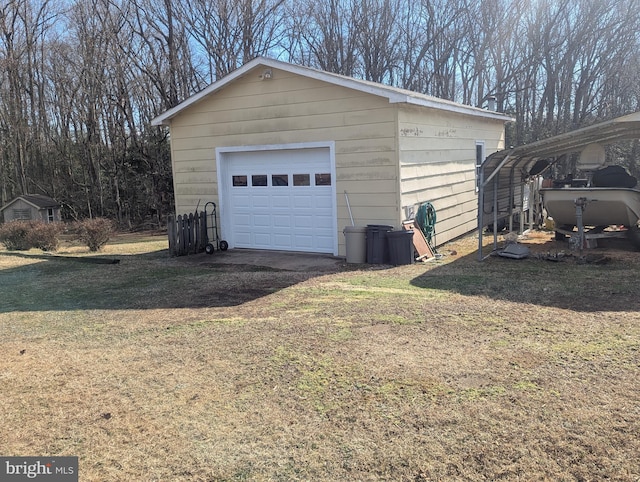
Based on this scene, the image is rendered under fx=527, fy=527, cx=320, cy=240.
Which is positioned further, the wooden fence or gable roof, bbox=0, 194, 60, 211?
gable roof, bbox=0, 194, 60, 211

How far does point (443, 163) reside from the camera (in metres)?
11.4

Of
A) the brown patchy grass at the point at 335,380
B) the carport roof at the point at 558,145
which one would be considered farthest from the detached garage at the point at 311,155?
the brown patchy grass at the point at 335,380

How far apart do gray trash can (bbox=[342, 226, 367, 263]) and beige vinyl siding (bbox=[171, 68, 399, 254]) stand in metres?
0.36

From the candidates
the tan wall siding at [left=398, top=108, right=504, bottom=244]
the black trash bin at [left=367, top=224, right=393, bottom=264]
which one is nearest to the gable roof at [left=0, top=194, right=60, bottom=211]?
the black trash bin at [left=367, top=224, right=393, bottom=264]

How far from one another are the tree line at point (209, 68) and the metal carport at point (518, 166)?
39.8 ft

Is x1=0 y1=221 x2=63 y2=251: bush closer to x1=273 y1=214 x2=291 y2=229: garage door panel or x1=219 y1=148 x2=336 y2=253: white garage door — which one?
x1=219 y1=148 x2=336 y2=253: white garage door

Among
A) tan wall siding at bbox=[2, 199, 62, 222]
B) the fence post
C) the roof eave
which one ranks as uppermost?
the roof eave

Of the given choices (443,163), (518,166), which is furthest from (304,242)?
(518,166)

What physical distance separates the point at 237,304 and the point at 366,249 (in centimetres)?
331

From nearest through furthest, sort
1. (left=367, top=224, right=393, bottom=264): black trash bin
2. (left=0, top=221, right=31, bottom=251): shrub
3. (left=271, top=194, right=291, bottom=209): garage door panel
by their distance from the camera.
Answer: (left=367, top=224, right=393, bottom=264): black trash bin < (left=271, top=194, right=291, bottom=209): garage door panel < (left=0, top=221, right=31, bottom=251): shrub

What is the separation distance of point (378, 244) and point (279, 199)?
104 inches

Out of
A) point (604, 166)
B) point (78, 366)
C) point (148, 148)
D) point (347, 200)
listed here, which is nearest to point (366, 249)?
point (347, 200)

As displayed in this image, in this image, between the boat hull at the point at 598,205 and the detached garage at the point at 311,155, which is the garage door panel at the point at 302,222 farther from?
the boat hull at the point at 598,205

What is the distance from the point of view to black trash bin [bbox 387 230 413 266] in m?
9.09
